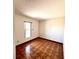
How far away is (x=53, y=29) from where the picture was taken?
6621 mm

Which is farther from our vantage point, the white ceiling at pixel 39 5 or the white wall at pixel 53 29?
the white wall at pixel 53 29

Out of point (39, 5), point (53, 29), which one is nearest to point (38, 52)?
point (39, 5)

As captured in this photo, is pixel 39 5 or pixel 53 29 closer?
pixel 39 5

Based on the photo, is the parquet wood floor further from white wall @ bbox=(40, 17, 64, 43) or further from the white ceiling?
the white ceiling

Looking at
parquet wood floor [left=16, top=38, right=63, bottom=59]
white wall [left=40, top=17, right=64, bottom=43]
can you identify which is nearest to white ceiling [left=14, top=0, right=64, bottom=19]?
parquet wood floor [left=16, top=38, right=63, bottom=59]

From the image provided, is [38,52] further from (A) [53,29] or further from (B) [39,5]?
(A) [53,29]

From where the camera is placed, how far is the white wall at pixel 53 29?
581 centimetres

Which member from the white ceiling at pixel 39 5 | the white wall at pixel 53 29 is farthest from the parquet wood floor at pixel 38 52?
the white ceiling at pixel 39 5

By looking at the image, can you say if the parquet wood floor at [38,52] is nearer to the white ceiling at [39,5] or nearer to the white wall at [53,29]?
the white wall at [53,29]

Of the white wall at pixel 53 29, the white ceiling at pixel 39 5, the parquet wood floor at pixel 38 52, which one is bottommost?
the parquet wood floor at pixel 38 52
